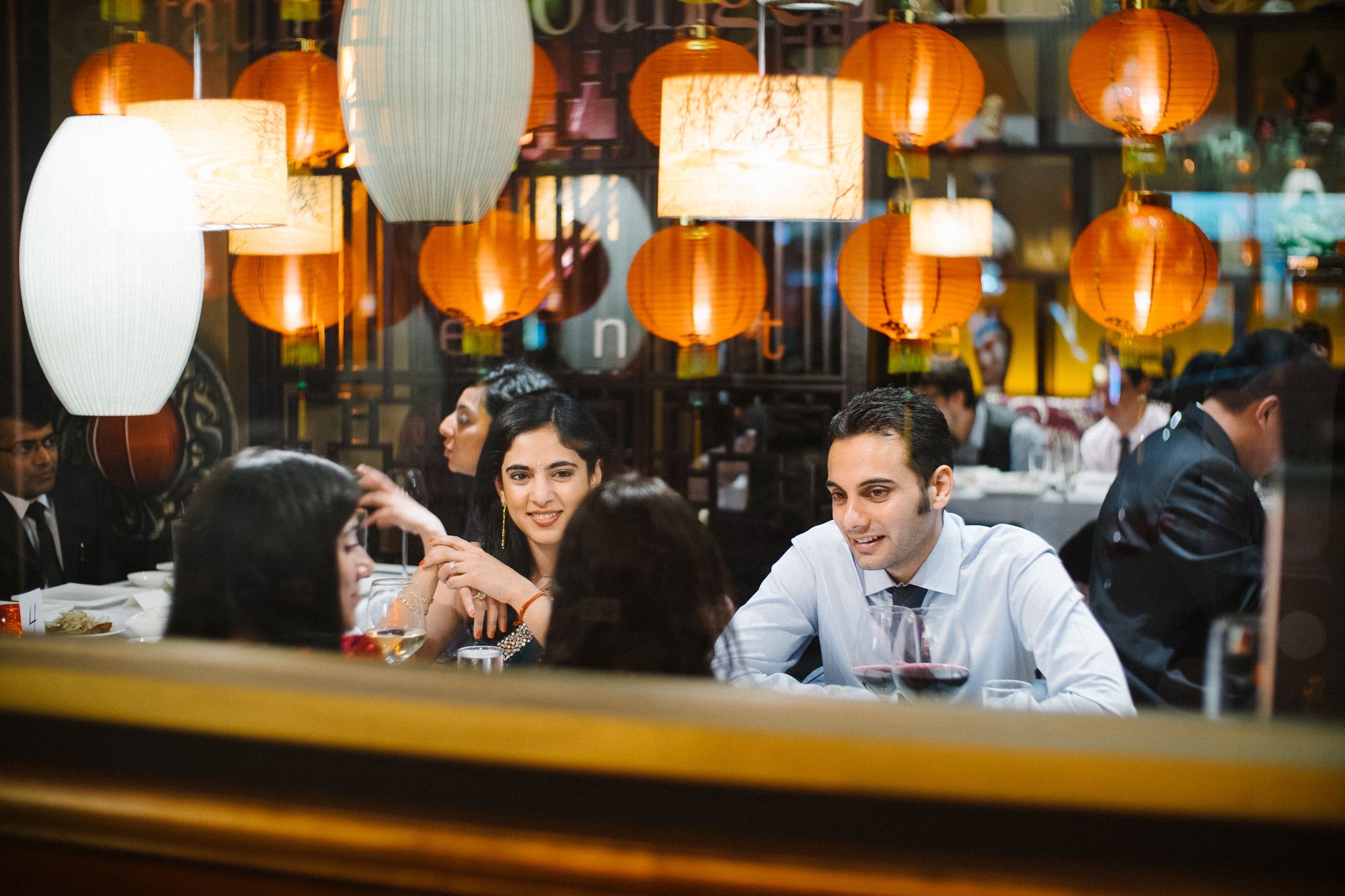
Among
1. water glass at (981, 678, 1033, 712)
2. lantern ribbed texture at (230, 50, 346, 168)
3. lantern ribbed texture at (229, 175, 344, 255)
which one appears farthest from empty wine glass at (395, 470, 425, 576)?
water glass at (981, 678, 1033, 712)

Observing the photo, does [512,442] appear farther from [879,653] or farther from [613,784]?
[613,784]

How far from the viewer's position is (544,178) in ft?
5.03

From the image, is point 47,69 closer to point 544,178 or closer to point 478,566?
point 544,178

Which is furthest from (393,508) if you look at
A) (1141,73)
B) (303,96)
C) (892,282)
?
(1141,73)

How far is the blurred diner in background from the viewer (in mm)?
776

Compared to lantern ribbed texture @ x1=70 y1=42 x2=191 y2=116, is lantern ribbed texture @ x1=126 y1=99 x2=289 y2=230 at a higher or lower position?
lower

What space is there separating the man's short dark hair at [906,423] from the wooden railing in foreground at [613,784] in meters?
0.93

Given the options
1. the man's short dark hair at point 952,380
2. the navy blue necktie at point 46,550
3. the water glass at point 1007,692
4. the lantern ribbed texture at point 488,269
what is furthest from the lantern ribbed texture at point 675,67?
the navy blue necktie at point 46,550

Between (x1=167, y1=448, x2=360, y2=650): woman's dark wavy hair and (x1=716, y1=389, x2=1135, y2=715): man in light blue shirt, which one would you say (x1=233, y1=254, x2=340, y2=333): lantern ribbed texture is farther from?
(x1=716, y1=389, x2=1135, y2=715): man in light blue shirt

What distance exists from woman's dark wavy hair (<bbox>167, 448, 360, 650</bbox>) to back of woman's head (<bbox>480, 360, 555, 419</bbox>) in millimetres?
289

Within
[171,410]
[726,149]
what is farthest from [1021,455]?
[171,410]

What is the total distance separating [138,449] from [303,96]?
56cm

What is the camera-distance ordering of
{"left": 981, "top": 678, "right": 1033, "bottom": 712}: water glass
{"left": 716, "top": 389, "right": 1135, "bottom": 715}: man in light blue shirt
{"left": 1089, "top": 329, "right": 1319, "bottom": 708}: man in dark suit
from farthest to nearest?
{"left": 716, "top": 389, "right": 1135, "bottom": 715}: man in light blue shirt, {"left": 981, "top": 678, "right": 1033, "bottom": 712}: water glass, {"left": 1089, "top": 329, "right": 1319, "bottom": 708}: man in dark suit

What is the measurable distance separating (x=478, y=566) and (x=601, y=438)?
26cm
